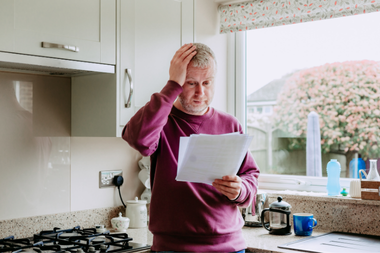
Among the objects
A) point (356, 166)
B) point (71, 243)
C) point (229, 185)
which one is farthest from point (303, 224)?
point (71, 243)

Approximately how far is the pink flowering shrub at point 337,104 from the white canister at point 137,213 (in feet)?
3.48

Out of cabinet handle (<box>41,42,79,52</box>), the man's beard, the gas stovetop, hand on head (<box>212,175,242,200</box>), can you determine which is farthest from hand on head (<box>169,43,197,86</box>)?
the gas stovetop

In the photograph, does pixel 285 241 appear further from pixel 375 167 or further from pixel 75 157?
pixel 75 157

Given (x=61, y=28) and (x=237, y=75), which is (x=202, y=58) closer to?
(x=61, y=28)

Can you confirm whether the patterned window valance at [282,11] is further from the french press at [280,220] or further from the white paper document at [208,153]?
the white paper document at [208,153]

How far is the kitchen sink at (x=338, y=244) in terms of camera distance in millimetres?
1891

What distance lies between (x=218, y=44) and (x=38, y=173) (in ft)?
4.88

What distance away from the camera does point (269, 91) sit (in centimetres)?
288

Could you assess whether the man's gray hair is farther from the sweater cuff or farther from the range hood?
the range hood

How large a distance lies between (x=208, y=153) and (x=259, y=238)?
42.1 inches

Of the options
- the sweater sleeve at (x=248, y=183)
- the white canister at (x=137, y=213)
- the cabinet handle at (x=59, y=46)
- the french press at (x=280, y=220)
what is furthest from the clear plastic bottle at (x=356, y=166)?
the cabinet handle at (x=59, y=46)

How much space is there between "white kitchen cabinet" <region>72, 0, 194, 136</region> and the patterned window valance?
571 mm

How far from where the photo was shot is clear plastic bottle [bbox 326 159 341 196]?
2.42 metres

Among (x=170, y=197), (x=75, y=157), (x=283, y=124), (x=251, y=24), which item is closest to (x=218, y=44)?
(x=251, y=24)
